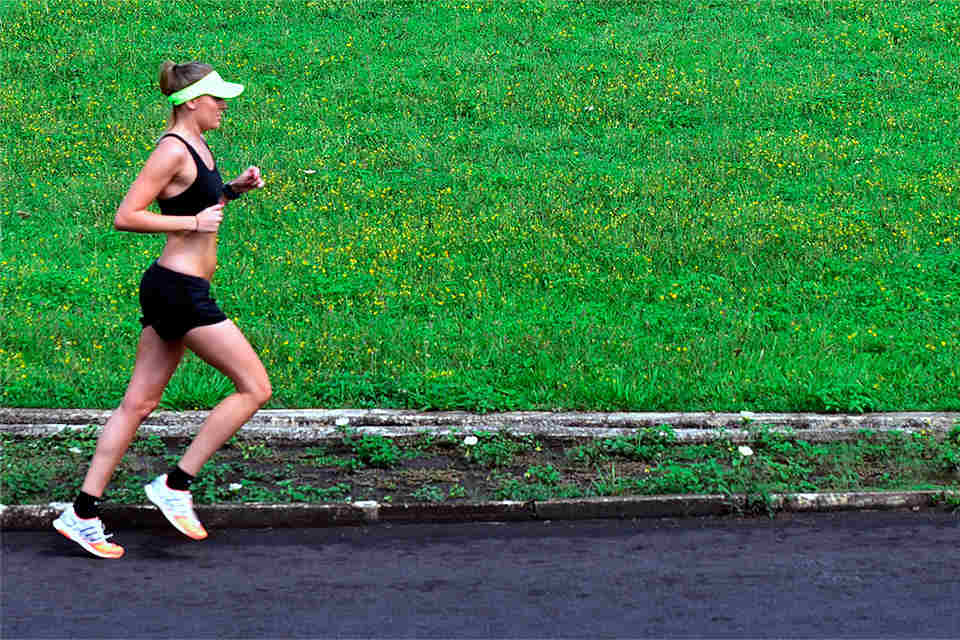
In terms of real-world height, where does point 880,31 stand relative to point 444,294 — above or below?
above

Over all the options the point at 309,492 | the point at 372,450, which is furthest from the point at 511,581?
the point at 372,450

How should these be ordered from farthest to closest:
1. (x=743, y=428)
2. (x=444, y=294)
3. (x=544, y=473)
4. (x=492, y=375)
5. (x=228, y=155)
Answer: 1. (x=228, y=155)
2. (x=444, y=294)
3. (x=492, y=375)
4. (x=743, y=428)
5. (x=544, y=473)

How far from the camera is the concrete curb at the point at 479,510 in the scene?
17.8 feet

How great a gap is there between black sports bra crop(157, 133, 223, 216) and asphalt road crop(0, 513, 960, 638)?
4.85 feet

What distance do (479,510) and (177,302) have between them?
1.73m

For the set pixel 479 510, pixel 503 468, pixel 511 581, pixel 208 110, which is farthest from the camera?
pixel 503 468

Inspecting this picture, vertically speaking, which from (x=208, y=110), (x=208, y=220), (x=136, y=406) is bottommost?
(x=136, y=406)

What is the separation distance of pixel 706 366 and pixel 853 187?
15.9 ft

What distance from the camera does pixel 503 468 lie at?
6.07 meters

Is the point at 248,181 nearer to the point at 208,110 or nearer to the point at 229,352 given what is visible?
the point at 208,110

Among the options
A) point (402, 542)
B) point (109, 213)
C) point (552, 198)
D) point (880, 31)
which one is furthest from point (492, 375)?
point (880, 31)

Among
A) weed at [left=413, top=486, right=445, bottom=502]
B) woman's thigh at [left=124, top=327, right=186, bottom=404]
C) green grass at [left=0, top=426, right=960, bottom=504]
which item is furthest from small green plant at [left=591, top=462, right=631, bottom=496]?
woman's thigh at [left=124, top=327, right=186, bottom=404]

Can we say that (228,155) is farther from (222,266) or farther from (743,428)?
(743,428)

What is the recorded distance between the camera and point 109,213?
11508 mm
